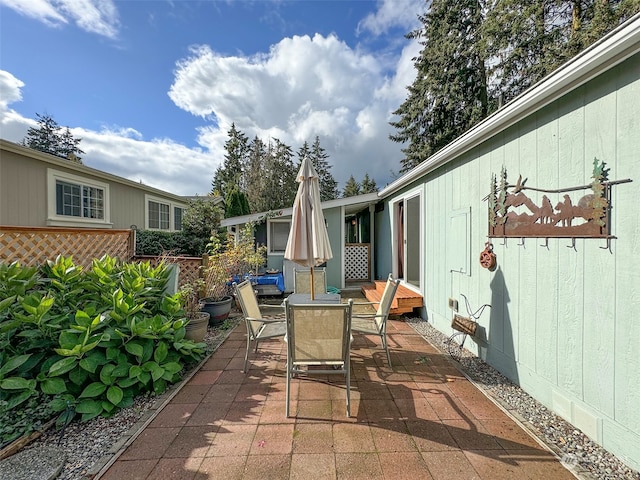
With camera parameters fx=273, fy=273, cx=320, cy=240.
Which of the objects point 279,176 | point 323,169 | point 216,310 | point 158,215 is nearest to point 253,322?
point 216,310

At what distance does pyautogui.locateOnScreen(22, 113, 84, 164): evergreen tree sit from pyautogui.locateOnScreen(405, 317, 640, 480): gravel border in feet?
122

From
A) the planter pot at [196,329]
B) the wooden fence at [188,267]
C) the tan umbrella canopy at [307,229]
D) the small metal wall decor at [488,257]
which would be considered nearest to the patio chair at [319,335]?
the tan umbrella canopy at [307,229]

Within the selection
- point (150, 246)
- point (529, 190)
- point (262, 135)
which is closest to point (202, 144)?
point (150, 246)

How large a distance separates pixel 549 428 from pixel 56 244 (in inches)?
281

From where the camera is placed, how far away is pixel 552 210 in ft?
8.28

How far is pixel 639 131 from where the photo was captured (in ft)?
6.06

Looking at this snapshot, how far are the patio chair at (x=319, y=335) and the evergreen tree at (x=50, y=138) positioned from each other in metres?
35.9

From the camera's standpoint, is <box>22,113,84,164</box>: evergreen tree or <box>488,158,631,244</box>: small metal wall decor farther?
<box>22,113,84,164</box>: evergreen tree

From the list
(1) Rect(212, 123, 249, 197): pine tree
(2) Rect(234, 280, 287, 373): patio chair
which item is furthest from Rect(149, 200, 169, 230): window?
(1) Rect(212, 123, 249, 197): pine tree

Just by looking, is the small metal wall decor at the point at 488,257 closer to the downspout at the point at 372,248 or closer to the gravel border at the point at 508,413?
the gravel border at the point at 508,413

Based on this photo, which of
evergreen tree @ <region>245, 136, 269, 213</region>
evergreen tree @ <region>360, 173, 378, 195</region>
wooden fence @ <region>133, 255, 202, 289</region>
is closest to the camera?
wooden fence @ <region>133, 255, 202, 289</region>

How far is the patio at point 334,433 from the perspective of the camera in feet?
6.10

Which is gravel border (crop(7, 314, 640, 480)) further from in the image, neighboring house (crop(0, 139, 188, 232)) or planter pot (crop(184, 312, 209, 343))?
neighboring house (crop(0, 139, 188, 232))

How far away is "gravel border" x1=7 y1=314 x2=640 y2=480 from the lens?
1.88 m
